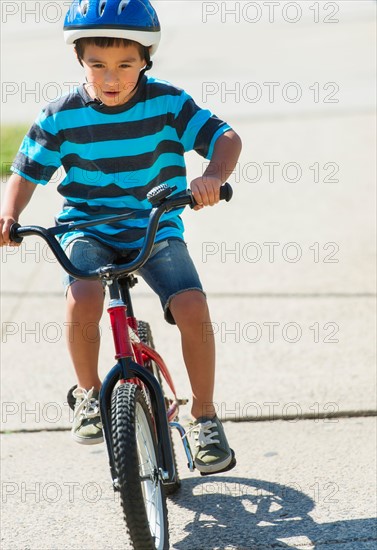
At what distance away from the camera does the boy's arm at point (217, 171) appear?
315cm

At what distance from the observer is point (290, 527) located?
3.54 metres

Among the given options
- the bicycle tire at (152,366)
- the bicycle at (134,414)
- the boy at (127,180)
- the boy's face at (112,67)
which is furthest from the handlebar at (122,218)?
the bicycle tire at (152,366)

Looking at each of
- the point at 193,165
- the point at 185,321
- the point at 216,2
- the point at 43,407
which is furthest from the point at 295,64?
the point at 185,321

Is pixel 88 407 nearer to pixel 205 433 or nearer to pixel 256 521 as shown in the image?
pixel 205 433

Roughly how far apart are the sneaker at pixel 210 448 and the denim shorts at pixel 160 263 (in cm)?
41

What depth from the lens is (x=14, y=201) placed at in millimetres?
3490

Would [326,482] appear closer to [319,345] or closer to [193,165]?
[319,345]

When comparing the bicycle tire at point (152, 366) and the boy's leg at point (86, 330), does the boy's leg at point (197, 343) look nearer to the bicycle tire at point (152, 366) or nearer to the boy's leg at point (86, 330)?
the bicycle tire at point (152, 366)

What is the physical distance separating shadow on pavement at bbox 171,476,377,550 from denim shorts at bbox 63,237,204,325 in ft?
2.44

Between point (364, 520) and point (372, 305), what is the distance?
6.98ft

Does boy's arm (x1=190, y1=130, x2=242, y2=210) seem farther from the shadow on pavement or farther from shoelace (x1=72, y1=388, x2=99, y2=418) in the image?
the shadow on pavement

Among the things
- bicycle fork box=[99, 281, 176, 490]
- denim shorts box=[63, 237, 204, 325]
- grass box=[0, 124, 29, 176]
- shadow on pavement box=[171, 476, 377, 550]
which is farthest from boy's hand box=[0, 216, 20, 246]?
grass box=[0, 124, 29, 176]

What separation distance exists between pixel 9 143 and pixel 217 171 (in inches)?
215

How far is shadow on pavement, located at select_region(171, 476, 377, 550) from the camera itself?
344cm
